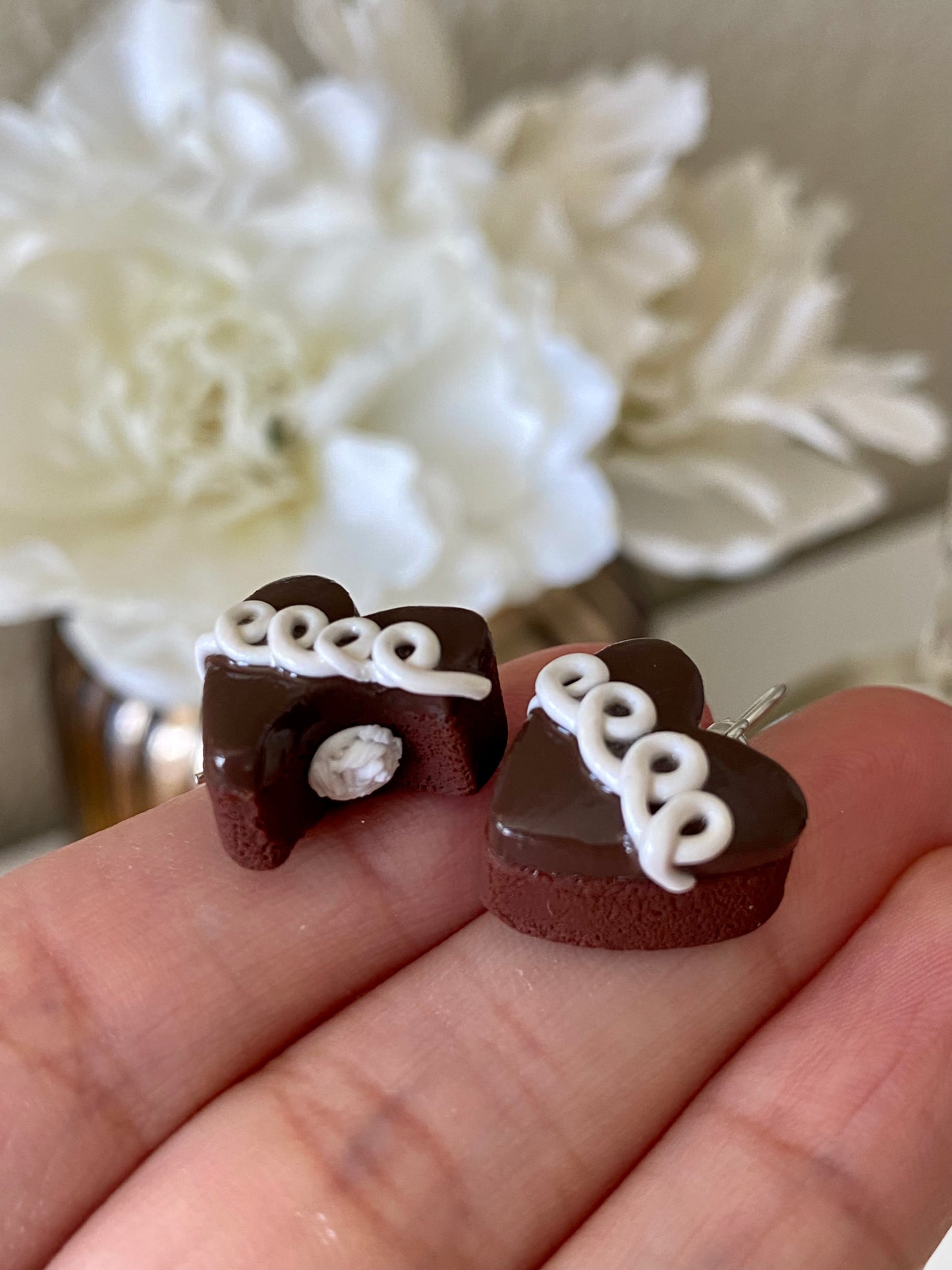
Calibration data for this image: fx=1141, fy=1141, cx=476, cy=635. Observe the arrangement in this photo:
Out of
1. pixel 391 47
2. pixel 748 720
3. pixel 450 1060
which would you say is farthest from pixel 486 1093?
pixel 391 47

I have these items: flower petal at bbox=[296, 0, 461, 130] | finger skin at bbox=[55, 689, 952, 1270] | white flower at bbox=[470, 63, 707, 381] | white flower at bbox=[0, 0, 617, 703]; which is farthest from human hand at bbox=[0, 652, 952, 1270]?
flower petal at bbox=[296, 0, 461, 130]

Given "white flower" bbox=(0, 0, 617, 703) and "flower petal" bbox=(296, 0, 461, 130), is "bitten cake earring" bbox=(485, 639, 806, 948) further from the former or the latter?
"flower petal" bbox=(296, 0, 461, 130)

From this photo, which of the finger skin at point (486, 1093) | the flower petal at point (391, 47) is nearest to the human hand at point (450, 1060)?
the finger skin at point (486, 1093)

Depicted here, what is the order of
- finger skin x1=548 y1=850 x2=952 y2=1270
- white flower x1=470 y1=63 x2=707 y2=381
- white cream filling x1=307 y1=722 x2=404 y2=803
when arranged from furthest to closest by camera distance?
white flower x1=470 y1=63 x2=707 y2=381 → white cream filling x1=307 y1=722 x2=404 y2=803 → finger skin x1=548 y1=850 x2=952 y2=1270

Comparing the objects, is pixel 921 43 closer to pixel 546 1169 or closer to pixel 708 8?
pixel 708 8

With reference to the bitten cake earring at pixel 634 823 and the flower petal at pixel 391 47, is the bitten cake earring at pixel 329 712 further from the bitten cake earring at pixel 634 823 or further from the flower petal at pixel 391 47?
the flower petal at pixel 391 47

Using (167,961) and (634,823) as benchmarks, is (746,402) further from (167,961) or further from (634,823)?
(167,961)
